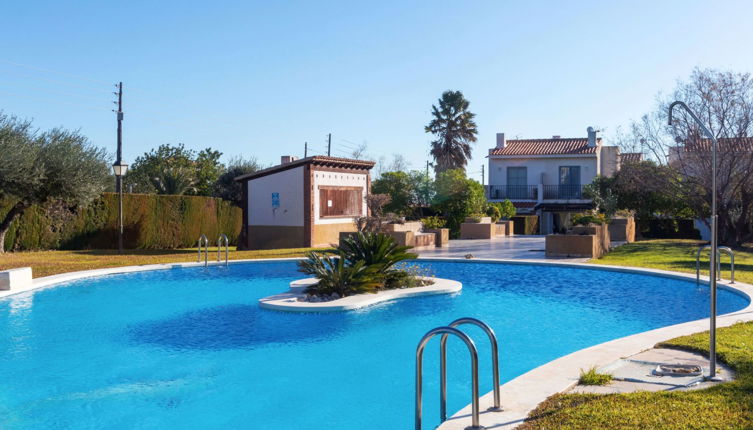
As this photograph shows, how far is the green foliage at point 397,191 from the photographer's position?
37.0 m

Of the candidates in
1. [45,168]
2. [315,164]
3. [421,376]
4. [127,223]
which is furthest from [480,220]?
[421,376]

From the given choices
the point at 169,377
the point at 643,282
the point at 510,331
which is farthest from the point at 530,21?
the point at 169,377

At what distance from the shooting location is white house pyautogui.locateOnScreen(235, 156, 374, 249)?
27.7 metres

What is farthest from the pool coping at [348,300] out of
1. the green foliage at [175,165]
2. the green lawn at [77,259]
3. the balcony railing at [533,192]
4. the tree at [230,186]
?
the green foliage at [175,165]

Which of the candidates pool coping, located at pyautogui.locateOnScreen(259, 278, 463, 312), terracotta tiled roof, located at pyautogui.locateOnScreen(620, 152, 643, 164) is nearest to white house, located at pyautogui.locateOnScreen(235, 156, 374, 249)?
terracotta tiled roof, located at pyautogui.locateOnScreen(620, 152, 643, 164)

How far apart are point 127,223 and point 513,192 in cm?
2798

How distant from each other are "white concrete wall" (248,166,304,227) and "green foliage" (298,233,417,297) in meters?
12.6

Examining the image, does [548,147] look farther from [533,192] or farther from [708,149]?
[708,149]

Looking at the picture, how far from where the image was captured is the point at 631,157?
29.8 meters

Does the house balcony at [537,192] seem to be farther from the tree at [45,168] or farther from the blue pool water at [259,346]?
the blue pool water at [259,346]

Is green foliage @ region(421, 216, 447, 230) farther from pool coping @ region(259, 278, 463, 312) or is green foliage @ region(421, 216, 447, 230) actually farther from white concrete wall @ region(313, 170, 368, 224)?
pool coping @ region(259, 278, 463, 312)

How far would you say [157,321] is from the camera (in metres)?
12.2

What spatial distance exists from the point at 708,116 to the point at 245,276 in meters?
19.1

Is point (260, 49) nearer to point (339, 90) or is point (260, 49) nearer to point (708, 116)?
point (339, 90)
